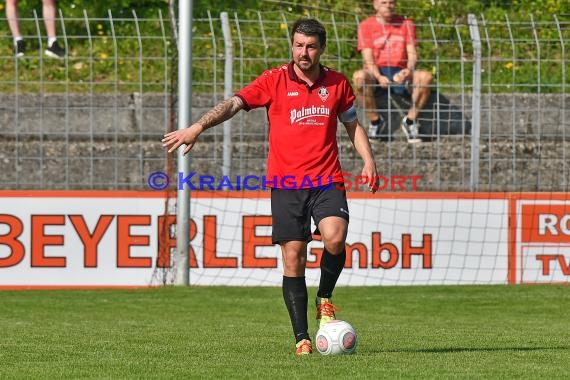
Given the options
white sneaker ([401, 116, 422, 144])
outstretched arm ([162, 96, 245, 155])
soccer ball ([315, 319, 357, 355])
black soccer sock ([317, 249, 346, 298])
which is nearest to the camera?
outstretched arm ([162, 96, 245, 155])

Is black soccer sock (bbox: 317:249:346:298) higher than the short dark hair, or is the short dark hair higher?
the short dark hair

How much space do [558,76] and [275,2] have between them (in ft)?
13.3

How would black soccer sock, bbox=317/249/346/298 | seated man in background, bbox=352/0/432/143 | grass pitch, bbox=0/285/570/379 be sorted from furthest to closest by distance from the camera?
seated man in background, bbox=352/0/432/143
black soccer sock, bbox=317/249/346/298
grass pitch, bbox=0/285/570/379

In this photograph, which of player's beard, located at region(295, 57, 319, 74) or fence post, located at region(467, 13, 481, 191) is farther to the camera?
fence post, located at region(467, 13, 481, 191)

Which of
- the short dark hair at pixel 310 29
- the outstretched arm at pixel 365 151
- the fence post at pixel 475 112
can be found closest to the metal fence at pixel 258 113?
the fence post at pixel 475 112

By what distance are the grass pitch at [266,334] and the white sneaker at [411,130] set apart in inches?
81.1

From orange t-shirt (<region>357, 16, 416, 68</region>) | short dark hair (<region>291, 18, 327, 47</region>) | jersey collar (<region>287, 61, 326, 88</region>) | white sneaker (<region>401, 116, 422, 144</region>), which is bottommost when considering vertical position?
white sneaker (<region>401, 116, 422, 144</region>)

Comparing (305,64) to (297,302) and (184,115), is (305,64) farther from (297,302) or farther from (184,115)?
(184,115)

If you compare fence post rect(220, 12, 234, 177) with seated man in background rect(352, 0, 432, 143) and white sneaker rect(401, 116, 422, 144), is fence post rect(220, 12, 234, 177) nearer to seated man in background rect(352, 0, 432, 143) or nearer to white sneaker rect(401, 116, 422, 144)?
seated man in background rect(352, 0, 432, 143)

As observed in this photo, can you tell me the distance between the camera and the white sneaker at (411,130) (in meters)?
15.8

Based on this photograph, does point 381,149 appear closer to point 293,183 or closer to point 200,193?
point 200,193

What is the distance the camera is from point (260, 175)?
15438mm

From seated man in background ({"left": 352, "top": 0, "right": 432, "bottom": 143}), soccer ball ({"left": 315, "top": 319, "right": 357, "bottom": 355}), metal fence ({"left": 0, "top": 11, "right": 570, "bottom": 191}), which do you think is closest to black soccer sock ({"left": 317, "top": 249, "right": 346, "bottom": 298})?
soccer ball ({"left": 315, "top": 319, "right": 357, "bottom": 355})

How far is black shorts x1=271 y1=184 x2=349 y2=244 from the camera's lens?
319 inches
